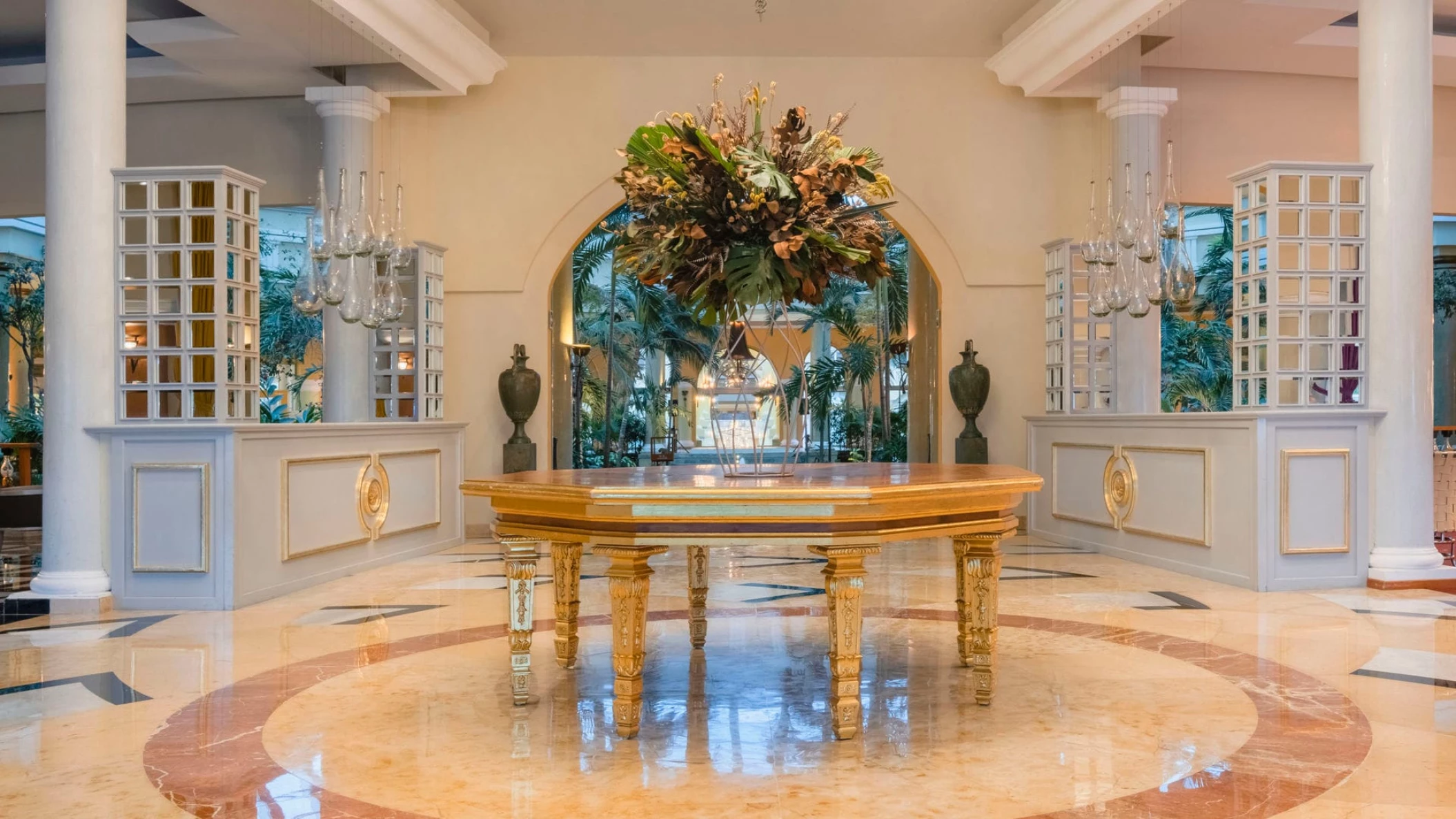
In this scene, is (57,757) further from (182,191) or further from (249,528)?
(182,191)

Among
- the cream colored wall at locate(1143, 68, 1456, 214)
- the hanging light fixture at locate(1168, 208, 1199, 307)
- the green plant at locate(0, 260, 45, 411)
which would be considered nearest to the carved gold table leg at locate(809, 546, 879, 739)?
the hanging light fixture at locate(1168, 208, 1199, 307)

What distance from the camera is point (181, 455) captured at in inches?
238

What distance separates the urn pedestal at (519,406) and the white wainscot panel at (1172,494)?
4780 mm

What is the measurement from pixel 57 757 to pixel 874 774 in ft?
7.31

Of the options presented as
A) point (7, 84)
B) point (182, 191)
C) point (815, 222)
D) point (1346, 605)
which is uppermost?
point (7, 84)

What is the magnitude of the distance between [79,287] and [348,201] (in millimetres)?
3579

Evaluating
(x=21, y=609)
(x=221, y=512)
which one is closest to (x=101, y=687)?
(x=221, y=512)

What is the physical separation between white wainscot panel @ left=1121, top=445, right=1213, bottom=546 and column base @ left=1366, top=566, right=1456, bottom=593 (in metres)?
0.88

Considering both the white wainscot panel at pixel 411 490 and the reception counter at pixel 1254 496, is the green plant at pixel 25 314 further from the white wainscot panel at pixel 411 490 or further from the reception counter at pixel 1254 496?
the reception counter at pixel 1254 496

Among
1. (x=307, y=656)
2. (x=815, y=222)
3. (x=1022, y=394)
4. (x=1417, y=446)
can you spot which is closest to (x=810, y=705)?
(x=815, y=222)

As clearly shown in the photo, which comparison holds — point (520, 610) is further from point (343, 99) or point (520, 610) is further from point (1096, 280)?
point (343, 99)

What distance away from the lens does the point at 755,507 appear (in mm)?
3094

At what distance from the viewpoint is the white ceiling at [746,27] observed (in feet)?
29.9

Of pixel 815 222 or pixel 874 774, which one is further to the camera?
pixel 815 222
